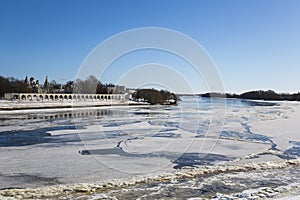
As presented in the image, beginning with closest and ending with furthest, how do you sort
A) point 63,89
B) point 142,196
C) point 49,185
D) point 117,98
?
point 142,196, point 49,185, point 117,98, point 63,89

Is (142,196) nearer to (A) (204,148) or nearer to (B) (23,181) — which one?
(B) (23,181)

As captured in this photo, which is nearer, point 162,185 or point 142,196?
point 142,196

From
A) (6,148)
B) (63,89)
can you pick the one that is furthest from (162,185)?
(63,89)

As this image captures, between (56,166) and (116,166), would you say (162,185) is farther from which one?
(56,166)

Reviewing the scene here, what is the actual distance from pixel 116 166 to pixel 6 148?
3.77m

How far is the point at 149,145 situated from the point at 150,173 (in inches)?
117

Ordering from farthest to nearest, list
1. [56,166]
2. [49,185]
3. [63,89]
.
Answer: [63,89], [56,166], [49,185]

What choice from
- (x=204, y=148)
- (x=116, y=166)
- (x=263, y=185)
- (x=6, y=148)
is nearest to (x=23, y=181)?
(x=116, y=166)

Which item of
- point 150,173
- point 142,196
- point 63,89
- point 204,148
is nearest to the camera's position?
point 142,196

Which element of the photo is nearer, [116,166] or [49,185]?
[49,185]

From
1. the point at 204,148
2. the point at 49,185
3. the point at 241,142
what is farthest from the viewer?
the point at 241,142

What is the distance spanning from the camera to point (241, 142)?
9.23m

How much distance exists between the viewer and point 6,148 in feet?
25.8

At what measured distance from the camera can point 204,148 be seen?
322 inches
